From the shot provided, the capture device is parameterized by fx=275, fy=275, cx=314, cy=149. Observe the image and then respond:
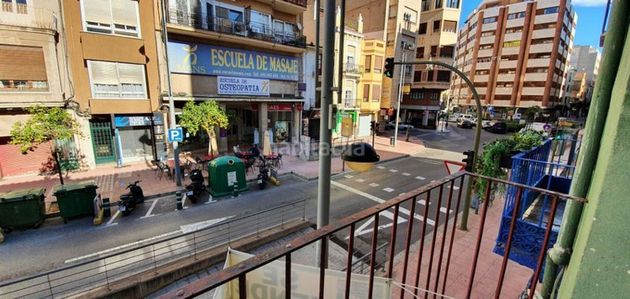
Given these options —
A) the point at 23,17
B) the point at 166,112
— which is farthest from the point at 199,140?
the point at 23,17

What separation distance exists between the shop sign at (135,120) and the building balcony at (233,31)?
5.19 meters

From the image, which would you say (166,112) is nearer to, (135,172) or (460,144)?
(135,172)

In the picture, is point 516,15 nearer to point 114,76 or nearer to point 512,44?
point 512,44

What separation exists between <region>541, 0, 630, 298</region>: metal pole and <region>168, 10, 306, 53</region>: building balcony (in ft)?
59.0

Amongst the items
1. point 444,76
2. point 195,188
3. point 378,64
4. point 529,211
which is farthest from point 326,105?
point 444,76

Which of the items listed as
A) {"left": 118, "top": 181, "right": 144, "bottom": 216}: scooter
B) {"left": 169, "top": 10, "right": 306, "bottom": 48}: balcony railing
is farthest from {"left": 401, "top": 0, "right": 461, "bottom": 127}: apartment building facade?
{"left": 118, "top": 181, "right": 144, "bottom": 216}: scooter

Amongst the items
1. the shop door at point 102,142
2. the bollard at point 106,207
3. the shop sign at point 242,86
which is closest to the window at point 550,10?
the shop sign at point 242,86

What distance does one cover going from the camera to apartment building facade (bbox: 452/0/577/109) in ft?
159

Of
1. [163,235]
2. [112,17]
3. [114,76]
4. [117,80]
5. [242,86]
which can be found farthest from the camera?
[242,86]

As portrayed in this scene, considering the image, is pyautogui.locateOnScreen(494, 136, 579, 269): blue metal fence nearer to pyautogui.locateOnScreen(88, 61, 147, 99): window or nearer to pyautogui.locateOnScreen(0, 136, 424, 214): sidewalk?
pyautogui.locateOnScreen(0, 136, 424, 214): sidewalk

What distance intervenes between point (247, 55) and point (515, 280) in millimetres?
18289

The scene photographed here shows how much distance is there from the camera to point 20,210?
8070 mm

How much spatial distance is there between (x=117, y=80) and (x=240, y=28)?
783 centimetres

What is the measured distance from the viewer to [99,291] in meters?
5.49
